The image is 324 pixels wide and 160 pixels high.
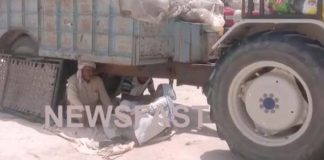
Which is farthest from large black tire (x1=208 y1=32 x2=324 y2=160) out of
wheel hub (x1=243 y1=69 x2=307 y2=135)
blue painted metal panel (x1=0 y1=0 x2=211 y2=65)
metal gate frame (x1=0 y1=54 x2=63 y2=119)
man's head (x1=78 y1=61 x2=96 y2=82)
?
metal gate frame (x1=0 y1=54 x2=63 y2=119)

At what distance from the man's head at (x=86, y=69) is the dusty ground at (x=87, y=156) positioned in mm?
788

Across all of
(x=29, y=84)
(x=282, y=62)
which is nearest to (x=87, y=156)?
(x=29, y=84)

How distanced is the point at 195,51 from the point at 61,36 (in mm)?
1760

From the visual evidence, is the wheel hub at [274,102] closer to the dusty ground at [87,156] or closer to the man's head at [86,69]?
the dusty ground at [87,156]

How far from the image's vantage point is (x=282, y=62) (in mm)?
4082

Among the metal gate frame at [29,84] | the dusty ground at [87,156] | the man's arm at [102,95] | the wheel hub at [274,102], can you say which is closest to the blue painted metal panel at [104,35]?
the metal gate frame at [29,84]

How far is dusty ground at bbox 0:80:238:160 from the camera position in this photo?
493 cm

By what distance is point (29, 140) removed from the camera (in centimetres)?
541

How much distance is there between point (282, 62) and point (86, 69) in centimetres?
275

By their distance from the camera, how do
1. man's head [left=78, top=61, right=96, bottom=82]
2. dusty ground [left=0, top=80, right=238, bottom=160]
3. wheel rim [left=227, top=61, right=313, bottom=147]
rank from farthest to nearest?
Answer: man's head [left=78, top=61, right=96, bottom=82]
dusty ground [left=0, top=80, right=238, bottom=160]
wheel rim [left=227, top=61, right=313, bottom=147]

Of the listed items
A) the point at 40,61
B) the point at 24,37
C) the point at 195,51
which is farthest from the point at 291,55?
the point at 24,37

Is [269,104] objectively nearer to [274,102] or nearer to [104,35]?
[274,102]

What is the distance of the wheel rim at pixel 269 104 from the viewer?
4125 mm

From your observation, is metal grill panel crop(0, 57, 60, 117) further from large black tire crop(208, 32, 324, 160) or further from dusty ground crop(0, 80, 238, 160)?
large black tire crop(208, 32, 324, 160)
